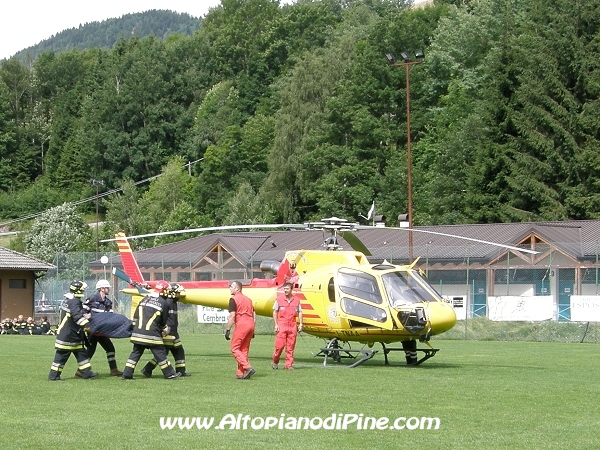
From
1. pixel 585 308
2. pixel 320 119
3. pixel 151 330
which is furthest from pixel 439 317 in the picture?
pixel 320 119

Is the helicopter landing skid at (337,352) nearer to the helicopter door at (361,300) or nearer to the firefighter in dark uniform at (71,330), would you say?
the helicopter door at (361,300)

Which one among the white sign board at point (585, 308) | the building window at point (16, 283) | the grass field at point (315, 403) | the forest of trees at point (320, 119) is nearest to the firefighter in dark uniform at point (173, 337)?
the grass field at point (315, 403)

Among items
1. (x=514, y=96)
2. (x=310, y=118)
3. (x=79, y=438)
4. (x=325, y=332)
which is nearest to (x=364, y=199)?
(x=310, y=118)

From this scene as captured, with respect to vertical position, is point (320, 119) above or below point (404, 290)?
above

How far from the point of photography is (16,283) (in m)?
52.2

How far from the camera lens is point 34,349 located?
2902 cm

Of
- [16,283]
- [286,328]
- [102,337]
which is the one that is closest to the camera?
[102,337]

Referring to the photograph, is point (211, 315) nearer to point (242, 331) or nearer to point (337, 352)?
point (337, 352)

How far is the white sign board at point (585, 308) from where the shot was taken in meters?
34.8

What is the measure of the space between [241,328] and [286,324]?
251 cm

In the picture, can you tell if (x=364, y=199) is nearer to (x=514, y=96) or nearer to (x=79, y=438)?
(x=514, y=96)

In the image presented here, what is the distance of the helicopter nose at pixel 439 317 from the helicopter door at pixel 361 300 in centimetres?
85

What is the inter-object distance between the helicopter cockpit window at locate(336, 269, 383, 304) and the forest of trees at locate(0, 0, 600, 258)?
39375 mm

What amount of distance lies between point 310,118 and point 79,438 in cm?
6881
